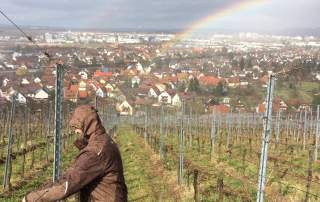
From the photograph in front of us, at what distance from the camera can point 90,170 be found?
4.16 meters

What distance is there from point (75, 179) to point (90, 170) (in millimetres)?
136

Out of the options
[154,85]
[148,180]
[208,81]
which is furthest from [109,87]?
[148,180]

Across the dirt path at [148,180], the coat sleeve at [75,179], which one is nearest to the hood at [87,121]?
the coat sleeve at [75,179]

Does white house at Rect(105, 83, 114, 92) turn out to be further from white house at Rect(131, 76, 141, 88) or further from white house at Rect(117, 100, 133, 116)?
white house at Rect(131, 76, 141, 88)

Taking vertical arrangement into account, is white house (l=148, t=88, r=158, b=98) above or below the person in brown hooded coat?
below

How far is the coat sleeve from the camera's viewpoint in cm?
412

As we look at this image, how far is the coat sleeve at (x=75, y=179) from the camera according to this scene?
412 cm

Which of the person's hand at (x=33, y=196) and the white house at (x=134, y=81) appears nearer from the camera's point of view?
the person's hand at (x=33, y=196)

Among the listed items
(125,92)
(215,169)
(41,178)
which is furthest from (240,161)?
(125,92)

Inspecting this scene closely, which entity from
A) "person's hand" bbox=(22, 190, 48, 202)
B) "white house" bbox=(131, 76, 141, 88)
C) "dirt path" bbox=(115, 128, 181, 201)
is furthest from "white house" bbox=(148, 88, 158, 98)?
"person's hand" bbox=(22, 190, 48, 202)

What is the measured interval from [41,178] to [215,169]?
6014 millimetres

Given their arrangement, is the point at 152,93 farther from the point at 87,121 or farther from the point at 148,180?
the point at 87,121

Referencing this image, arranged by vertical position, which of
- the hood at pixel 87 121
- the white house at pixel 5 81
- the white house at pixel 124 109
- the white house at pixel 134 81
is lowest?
the white house at pixel 124 109

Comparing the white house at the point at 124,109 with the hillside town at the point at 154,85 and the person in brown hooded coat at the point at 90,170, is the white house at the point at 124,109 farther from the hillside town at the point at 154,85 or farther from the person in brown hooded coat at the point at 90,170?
the person in brown hooded coat at the point at 90,170
